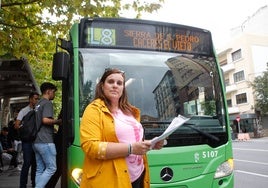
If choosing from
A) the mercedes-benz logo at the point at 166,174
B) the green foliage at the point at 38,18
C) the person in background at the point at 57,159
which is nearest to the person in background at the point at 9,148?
the green foliage at the point at 38,18

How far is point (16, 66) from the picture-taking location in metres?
9.56

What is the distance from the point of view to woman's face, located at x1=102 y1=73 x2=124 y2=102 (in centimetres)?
282

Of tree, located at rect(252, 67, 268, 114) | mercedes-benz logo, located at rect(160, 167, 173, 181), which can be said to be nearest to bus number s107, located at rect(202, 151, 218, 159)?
mercedes-benz logo, located at rect(160, 167, 173, 181)

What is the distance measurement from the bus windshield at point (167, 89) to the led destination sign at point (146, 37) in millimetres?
102

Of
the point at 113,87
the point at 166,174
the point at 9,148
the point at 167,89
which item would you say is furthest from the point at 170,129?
the point at 9,148

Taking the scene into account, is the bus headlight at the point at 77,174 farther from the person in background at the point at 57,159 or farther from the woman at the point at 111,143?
the person in background at the point at 57,159

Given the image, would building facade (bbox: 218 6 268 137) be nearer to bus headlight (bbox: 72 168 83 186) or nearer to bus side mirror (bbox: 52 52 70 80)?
bus side mirror (bbox: 52 52 70 80)

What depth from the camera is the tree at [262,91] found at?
38.0 m

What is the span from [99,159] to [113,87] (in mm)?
599

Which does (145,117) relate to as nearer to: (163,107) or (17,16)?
(163,107)

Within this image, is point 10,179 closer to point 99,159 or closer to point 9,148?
point 9,148

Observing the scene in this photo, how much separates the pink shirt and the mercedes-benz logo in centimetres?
106

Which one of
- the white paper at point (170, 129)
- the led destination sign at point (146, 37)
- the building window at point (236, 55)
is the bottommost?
the white paper at point (170, 129)

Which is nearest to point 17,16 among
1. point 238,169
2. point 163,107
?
point 163,107
